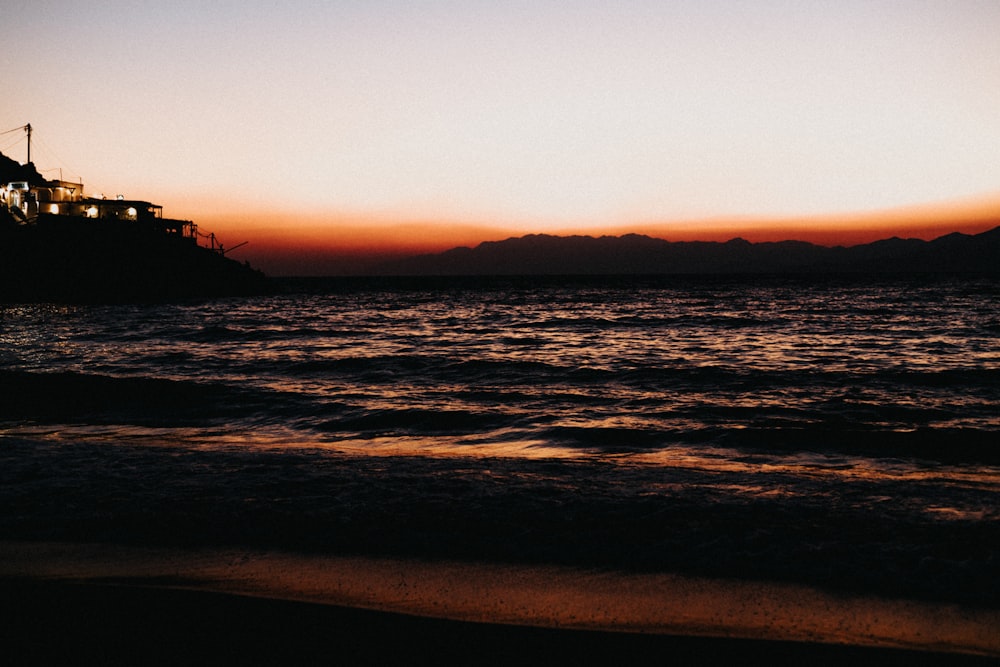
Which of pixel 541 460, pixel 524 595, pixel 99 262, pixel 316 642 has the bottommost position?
pixel 541 460

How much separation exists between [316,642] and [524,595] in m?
1.52

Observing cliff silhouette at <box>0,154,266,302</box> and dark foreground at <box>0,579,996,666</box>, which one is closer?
dark foreground at <box>0,579,996,666</box>

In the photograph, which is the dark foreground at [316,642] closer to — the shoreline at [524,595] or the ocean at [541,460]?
the shoreline at [524,595]

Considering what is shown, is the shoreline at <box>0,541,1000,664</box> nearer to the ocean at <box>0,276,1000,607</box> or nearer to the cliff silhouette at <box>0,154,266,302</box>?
the ocean at <box>0,276,1000,607</box>

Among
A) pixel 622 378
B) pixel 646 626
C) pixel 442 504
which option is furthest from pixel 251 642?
pixel 622 378

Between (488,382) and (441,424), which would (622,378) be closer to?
(488,382)

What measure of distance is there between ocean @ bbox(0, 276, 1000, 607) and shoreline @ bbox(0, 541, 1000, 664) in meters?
0.30

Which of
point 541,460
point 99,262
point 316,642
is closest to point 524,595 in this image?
point 316,642

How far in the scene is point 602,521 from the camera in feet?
19.4

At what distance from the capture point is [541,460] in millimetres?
8547

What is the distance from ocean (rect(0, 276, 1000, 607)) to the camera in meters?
5.37

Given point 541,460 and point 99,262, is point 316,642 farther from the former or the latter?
point 99,262

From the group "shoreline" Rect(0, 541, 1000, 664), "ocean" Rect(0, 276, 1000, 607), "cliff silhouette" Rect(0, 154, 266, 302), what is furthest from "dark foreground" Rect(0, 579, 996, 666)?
"cliff silhouette" Rect(0, 154, 266, 302)

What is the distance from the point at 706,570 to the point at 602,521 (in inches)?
48.7
